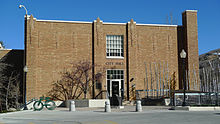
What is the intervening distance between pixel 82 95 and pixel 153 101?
7.40 metres

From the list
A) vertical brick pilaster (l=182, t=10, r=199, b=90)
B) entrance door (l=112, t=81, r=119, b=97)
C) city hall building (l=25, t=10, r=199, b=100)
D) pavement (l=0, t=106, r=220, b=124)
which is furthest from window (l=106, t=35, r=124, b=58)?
pavement (l=0, t=106, r=220, b=124)

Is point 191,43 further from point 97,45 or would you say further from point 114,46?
point 97,45

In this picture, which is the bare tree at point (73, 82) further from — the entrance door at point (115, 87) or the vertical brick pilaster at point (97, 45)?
the entrance door at point (115, 87)

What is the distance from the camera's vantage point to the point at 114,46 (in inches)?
1330

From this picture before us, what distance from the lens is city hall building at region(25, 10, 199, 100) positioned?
31.9 meters

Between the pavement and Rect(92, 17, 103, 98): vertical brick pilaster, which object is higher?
Rect(92, 17, 103, 98): vertical brick pilaster

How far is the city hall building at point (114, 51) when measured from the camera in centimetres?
3194

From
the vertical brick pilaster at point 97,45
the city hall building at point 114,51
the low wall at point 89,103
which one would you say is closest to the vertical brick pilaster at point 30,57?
the city hall building at point 114,51

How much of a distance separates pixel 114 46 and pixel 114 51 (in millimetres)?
523

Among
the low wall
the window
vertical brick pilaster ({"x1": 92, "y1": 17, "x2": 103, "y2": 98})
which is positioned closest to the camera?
the low wall

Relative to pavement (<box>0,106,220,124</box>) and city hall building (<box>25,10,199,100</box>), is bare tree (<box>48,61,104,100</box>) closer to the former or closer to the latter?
city hall building (<box>25,10,199,100</box>)

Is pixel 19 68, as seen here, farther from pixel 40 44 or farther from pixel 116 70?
pixel 116 70

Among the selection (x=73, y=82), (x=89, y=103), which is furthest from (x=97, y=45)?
(x=89, y=103)

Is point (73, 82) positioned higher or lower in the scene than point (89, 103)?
higher
